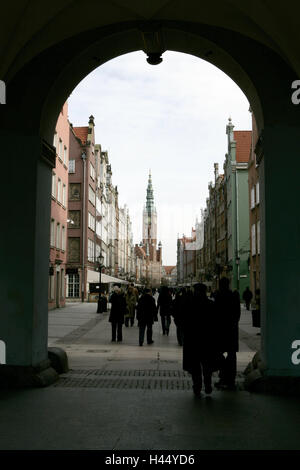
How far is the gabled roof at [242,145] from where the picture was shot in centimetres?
5053

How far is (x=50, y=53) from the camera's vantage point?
859cm

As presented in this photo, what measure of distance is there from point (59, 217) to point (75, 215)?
47.1 ft

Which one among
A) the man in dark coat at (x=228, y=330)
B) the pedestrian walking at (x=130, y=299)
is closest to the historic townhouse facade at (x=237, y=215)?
the pedestrian walking at (x=130, y=299)

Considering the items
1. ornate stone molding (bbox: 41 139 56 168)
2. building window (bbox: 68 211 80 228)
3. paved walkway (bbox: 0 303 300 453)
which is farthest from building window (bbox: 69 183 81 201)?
ornate stone molding (bbox: 41 139 56 168)

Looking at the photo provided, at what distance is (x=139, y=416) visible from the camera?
6320 mm

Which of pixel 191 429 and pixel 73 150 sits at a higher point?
pixel 73 150

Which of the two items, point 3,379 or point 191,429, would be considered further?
point 3,379

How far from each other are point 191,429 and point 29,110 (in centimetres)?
549

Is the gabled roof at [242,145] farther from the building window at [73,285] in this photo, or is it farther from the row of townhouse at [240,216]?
the building window at [73,285]

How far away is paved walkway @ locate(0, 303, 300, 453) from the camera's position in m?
5.21

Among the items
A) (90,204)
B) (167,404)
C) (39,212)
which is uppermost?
(90,204)

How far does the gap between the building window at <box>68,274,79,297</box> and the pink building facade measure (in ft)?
34.4
